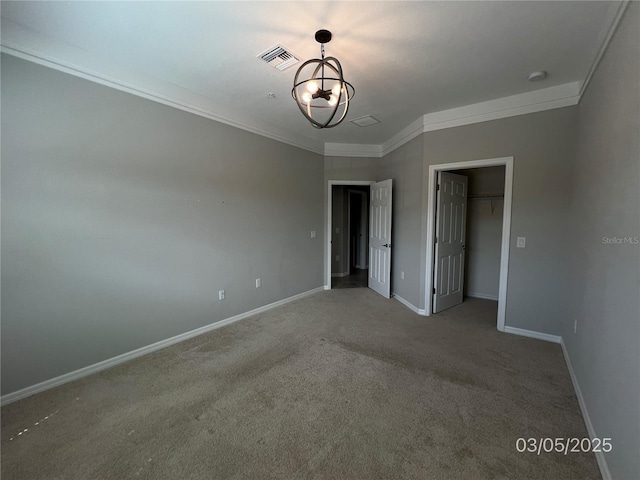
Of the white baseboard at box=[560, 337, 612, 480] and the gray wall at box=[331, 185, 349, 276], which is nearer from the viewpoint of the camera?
the white baseboard at box=[560, 337, 612, 480]

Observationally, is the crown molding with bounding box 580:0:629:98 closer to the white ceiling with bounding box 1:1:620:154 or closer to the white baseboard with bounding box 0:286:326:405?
the white ceiling with bounding box 1:1:620:154

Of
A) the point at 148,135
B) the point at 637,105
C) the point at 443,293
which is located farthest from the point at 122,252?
the point at 443,293

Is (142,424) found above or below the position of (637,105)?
below

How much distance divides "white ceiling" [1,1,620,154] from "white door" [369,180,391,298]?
1803mm

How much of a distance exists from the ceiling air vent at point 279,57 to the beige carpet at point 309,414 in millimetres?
2729

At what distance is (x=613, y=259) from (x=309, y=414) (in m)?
2.14

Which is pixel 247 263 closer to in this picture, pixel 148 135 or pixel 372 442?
pixel 148 135

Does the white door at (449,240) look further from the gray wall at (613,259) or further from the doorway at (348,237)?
the doorway at (348,237)

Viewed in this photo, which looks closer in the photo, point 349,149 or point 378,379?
point 378,379

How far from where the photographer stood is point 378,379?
2.27 m

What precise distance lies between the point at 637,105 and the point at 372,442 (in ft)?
7.68
